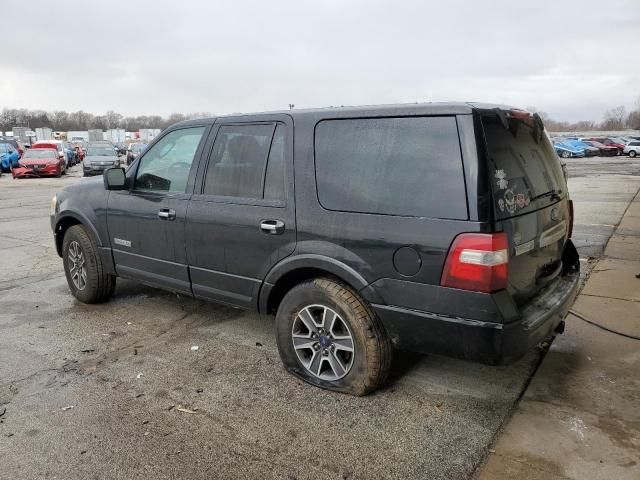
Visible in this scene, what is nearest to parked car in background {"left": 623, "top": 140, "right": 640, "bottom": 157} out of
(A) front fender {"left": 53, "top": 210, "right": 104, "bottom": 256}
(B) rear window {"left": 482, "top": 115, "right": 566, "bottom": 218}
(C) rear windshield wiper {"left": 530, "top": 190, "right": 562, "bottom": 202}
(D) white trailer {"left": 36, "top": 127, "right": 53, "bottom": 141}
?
(C) rear windshield wiper {"left": 530, "top": 190, "right": 562, "bottom": 202}

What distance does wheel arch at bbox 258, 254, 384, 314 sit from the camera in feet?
10.7

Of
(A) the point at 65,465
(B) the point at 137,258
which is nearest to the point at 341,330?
(A) the point at 65,465

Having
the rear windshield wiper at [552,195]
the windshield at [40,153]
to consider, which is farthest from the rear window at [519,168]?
the windshield at [40,153]

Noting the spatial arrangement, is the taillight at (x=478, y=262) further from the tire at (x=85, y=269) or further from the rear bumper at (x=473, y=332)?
the tire at (x=85, y=269)

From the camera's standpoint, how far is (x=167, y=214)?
438 cm

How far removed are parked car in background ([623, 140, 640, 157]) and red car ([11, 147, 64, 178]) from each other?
46.6 metres

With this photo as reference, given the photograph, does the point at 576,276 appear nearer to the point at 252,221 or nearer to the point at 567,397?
the point at 567,397

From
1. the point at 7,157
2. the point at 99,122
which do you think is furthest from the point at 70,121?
the point at 7,157

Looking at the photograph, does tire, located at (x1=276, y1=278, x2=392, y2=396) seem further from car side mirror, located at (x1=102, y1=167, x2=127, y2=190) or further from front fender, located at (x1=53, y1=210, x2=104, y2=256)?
front fender, located at (x1=53, y1=210, x2=104, y2=256)

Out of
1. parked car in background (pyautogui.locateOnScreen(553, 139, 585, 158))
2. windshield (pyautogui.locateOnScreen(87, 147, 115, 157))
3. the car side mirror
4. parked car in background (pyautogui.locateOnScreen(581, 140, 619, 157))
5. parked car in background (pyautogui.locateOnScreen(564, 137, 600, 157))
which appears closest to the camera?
the car side mirror

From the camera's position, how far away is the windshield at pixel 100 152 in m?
27.4

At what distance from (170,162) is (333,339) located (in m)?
2.17

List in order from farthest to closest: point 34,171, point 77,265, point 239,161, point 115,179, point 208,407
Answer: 1. point 34,171
2. point 77,265
3. point 115,179
4. point 239,161
5. point 208,407

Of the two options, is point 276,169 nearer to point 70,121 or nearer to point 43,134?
point 43,134
